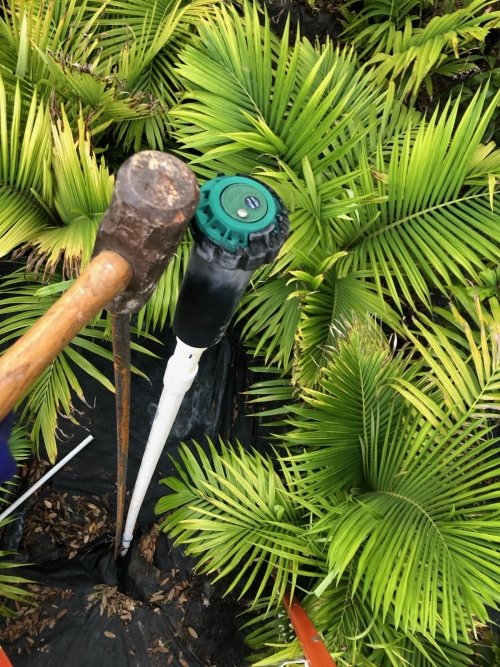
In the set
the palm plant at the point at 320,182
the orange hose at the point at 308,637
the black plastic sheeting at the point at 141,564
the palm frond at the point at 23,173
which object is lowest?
the black plastic sheeting at the point at 141,564

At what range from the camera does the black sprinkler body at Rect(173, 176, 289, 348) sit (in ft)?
1.56

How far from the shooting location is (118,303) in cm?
48

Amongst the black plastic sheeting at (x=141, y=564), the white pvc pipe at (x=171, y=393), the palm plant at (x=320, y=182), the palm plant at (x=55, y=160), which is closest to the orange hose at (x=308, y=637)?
the black plastic sheeting at (x=141, y=564)

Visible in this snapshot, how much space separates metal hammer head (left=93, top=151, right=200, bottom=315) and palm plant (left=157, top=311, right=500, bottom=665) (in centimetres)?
78

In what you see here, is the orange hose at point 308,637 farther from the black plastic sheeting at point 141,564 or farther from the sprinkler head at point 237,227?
the sprinkler head at point 237,227

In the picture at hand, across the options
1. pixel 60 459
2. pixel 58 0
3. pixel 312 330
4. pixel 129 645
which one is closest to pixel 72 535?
pixel 60 459

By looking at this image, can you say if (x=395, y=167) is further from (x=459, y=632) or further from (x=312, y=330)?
(x=459, y=632)

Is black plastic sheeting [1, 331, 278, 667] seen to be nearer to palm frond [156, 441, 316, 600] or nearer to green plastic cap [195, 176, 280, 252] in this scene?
palm frond [156, 441, 316, 600]

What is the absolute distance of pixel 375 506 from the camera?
1.10 meters

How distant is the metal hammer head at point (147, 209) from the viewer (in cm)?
40

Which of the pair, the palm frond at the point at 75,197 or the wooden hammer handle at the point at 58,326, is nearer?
the wooden hammer handle at the point at 58,326

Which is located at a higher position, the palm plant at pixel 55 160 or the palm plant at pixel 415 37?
the palm plant at pixel 415 37

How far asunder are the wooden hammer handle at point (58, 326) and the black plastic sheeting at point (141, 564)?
1.26 m

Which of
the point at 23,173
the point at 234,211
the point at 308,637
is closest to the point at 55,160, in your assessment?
the point at 23,173
